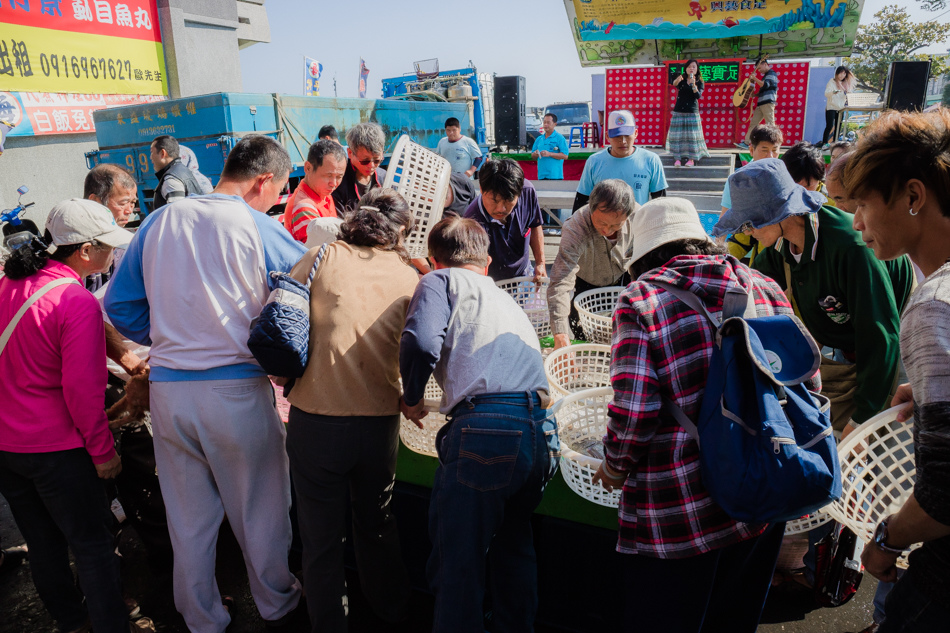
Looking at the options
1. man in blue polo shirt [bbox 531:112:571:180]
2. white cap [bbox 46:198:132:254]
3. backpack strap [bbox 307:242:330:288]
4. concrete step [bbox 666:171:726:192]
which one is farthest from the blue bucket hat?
man in blue polo shirt [bbox 531:112:571:180]

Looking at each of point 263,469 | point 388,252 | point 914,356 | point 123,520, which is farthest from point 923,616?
point 123,520

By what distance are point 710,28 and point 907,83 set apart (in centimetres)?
401

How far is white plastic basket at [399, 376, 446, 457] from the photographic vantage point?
2.11 m

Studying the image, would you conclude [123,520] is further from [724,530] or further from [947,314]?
[947,314]

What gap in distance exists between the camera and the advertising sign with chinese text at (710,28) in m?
12.8

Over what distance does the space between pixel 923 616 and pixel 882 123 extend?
109 cm

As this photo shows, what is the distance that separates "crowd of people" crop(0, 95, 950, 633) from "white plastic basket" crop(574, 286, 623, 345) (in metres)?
0.66

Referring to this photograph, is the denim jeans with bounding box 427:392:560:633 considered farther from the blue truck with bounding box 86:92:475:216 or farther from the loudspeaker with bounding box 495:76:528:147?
the loudspeaker with bounding box 495:76:528:147

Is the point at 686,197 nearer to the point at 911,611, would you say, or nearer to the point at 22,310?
the point at 911,611

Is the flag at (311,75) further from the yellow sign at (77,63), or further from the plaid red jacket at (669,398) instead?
the plaid red jacket at (669,398)

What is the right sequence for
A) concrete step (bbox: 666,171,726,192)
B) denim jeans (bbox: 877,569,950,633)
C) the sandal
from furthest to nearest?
concrete step (bbox: 666,171,726,192) < the sandal < denim jeans (bbox: 877,569,950,633)

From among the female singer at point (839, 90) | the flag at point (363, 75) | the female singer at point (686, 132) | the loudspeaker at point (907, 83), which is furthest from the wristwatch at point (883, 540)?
the flag at point (363, 75)

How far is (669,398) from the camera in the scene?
1.55 m

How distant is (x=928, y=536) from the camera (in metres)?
1.22
